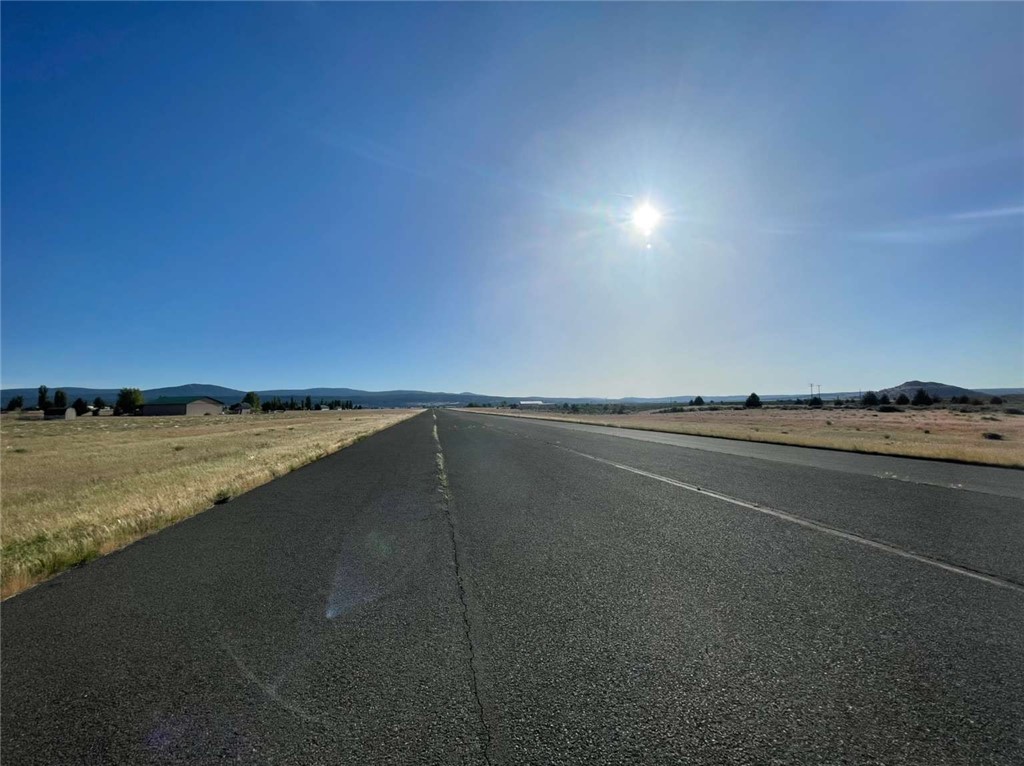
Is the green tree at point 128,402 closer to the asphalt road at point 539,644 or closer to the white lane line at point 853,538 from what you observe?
the asphalt road at point 539,644

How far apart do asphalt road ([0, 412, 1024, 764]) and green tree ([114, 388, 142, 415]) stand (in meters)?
144

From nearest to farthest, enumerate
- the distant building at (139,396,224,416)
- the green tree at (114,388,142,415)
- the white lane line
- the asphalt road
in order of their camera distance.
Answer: the asphalt road
the white lane line
the green tree at (114,388,142,415)
the distant building at (139,396,224,416)

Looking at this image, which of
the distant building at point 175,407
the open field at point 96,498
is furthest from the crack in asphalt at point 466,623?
the distant building at point 175,407

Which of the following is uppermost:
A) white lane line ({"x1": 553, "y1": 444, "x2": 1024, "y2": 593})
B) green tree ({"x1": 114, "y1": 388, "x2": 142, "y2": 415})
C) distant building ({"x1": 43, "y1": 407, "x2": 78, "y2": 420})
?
green tree ({"x1": 114, "y1": 388, "x2": 142, "y2": 415})

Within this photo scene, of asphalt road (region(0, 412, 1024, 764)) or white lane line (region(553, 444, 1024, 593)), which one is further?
white lane line (region(553, 444, 1024, 593))

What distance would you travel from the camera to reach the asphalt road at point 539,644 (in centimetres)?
264

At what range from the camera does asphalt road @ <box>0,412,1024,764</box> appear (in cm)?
264

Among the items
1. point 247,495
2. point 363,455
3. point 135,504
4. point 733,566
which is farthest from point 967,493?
point 363,455

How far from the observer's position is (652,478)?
1233 cm

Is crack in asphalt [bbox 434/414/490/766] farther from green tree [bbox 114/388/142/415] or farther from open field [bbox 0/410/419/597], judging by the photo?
green tree [bbox 114/388/142/415]

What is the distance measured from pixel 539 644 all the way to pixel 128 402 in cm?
15195

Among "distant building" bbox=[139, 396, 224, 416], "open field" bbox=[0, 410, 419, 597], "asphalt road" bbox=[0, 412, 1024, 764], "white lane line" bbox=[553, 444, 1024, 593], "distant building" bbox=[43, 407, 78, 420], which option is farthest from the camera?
"distant building" bbox=[139, 396, 224, 416]

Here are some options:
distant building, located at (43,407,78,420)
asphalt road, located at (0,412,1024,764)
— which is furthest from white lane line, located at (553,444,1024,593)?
distant building, located at (43,407,78,420)

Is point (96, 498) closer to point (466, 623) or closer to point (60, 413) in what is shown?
point (466, 623)
